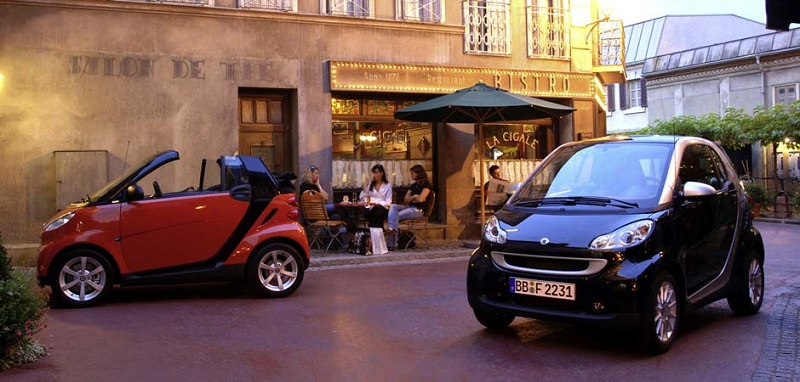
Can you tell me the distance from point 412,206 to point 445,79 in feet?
10.7

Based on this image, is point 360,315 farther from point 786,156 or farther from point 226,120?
point 786,156

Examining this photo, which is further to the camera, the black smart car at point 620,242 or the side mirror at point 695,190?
the side mirror at point 695,190

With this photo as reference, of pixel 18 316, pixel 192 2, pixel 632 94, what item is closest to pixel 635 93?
pixel 632 94

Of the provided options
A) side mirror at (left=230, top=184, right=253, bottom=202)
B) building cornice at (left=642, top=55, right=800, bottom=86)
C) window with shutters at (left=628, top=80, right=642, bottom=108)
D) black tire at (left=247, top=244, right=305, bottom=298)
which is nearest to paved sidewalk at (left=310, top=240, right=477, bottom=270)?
black tire at (left=247, top=244, right=305, bottom=298)

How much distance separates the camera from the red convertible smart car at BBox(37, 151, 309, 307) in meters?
8.19

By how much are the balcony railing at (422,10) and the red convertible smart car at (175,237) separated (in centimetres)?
737

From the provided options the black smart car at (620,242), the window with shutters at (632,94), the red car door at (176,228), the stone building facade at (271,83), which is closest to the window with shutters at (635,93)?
the window with shutters at (632,94)

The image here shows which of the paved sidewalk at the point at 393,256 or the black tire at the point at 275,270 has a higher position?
the black tire at the point at 275,270

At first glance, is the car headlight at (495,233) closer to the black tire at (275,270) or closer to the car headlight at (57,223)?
the black tire at (275,270)

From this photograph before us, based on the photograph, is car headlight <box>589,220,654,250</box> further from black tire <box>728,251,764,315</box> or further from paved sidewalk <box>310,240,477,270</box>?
Answer: paved sidewalk <box>310,240,477,270</box>

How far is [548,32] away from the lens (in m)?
17.0

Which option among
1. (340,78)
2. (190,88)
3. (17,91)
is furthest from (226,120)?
(17,91)

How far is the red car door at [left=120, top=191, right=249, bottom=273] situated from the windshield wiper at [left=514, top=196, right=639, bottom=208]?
12.3 feet

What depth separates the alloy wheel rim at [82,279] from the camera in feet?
26.7
